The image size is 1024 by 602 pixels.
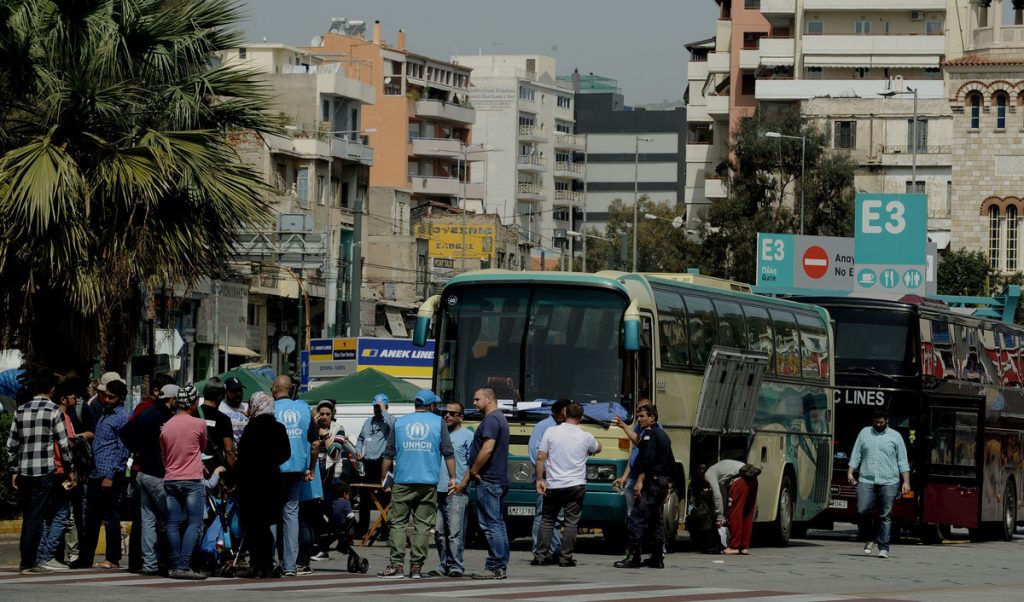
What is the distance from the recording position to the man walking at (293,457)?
61.3 feet

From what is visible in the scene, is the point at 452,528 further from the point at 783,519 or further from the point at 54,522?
the point at 783,519

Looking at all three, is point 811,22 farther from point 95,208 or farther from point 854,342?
point 95,208

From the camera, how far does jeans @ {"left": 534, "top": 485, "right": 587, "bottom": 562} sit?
2133 cm

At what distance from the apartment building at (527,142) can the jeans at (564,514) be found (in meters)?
134

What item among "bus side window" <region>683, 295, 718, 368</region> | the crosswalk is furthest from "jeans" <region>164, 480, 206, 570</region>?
"bus side window" <region>683, 295, 718, 368</region>

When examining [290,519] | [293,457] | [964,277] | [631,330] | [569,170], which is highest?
[569,170]

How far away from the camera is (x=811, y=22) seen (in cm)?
11631

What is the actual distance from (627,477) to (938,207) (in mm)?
84665

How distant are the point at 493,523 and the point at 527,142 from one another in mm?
149518

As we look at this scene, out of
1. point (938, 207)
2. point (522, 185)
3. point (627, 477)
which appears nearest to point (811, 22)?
point (938, 207)

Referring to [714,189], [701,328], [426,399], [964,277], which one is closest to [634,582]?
[426,399]

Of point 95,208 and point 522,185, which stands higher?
point 522,185

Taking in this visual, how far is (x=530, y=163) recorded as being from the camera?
166m

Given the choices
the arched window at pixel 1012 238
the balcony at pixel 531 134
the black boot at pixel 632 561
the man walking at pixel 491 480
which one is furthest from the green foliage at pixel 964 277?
the balcony at pixel 531 134
